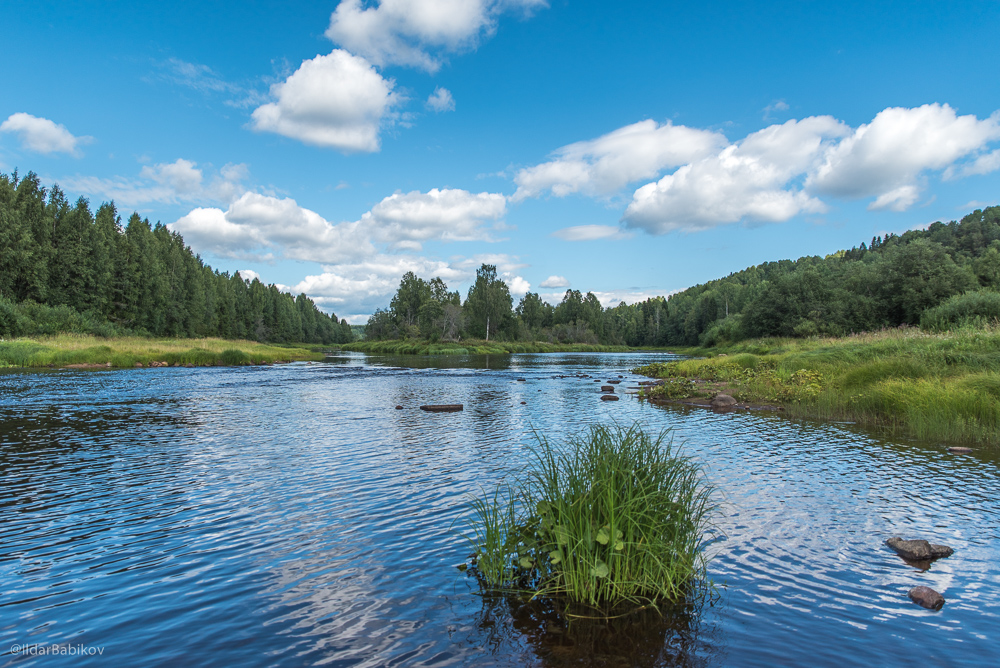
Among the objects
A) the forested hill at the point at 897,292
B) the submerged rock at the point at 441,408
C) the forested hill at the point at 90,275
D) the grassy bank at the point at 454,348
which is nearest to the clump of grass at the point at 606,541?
the submerged rock at the point at 441,408

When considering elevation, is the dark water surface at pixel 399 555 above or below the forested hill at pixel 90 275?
below

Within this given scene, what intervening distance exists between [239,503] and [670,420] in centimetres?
1700

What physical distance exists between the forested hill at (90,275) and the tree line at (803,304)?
54.3m

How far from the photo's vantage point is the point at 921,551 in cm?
779

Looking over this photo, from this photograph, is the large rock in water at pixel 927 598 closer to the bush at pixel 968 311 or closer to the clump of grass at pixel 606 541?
the clump of grass at pixel 606 541

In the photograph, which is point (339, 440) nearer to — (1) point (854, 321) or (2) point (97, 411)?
(2) point (97, 411)

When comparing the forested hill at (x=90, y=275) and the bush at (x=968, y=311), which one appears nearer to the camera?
the bush at (x=968, y=311)

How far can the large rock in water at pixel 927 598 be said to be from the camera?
6.43 meters

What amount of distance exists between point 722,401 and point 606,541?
72.3 ft

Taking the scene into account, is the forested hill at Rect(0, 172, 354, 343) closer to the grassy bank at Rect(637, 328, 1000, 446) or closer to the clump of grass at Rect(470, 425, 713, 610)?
the clump of grass at Rect(470, 425, 713, 610)

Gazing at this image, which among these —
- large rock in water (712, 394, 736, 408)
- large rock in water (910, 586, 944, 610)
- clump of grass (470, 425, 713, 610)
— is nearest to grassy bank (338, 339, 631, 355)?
large rock in water (712, 394, 736, 408)

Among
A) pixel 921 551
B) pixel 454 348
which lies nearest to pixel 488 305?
pixel 454 348

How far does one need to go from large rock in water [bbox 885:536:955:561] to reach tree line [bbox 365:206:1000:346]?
Result: 109ft

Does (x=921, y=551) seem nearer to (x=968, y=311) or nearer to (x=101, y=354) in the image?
(x=968, y=311)
